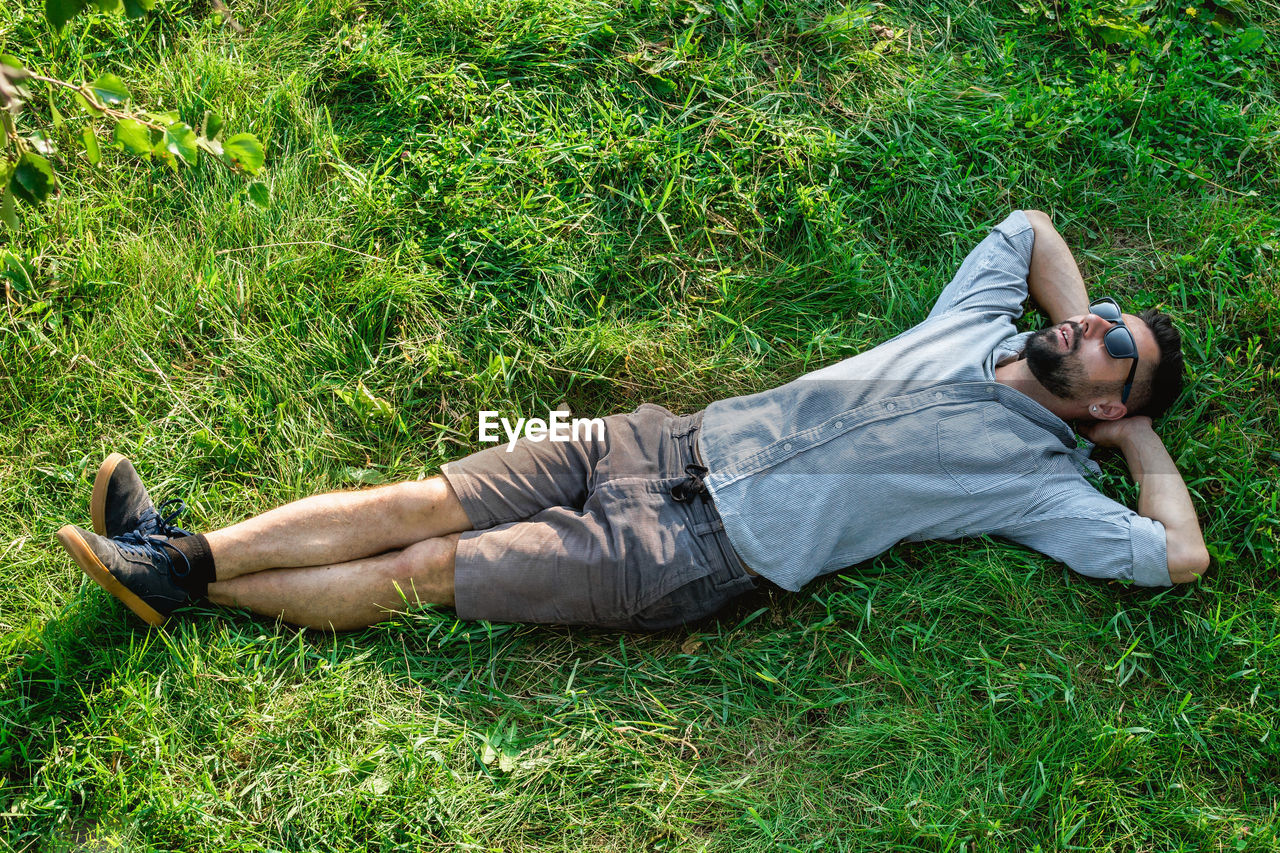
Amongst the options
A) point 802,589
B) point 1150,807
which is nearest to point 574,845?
point 802,589

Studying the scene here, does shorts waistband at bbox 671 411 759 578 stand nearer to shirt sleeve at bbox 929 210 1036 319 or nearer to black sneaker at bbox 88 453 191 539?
shirt sleeve at bbox 929 210 1036 319

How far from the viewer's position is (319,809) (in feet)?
11.4

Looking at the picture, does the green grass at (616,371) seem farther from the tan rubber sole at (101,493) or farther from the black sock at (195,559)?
the tan rubber sole at (101,493)

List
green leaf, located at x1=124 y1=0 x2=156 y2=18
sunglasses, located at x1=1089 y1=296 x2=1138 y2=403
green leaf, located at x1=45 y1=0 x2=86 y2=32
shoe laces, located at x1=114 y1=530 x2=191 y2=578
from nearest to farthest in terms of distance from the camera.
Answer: green leaf, located at x1=45 y1=0 x2=86 y2=32
green leaf, located at x1=124 y1=0 x2=156 y2=18
shoe laces, located at x1=114 y1=530 x2=191 y2=578
sunglasses, located at x1=1089 y1=296 x2=1138 y2=403

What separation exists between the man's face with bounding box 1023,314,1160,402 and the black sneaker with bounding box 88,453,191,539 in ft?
12.2

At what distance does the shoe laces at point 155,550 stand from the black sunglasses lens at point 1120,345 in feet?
12.9

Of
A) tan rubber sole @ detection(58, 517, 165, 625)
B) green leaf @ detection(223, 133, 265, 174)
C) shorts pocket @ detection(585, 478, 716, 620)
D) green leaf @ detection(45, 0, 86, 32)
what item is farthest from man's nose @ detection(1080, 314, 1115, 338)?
tan rubber sole @ detection(58, 517, 165, 625)

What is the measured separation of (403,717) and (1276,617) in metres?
3.73

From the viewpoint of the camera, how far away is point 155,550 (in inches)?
141

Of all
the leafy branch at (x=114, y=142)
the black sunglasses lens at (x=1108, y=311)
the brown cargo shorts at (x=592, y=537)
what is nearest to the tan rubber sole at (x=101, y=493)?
the brown cargo shorts at (x=592, y=537)

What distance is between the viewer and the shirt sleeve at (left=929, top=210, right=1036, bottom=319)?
4113 mm

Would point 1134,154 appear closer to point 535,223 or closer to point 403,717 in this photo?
point 535,223

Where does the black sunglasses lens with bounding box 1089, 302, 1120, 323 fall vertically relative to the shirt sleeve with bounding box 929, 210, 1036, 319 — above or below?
below

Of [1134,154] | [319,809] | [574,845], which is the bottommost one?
[574,845]
